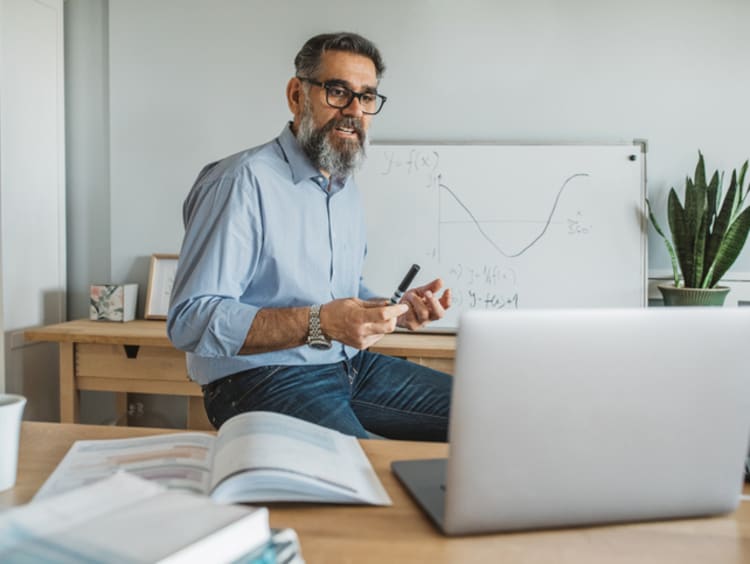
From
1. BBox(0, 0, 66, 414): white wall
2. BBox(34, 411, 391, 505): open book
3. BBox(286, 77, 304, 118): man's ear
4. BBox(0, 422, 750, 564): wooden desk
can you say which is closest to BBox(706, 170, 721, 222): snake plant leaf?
BBox(286, 77, 304, 118): man's ear

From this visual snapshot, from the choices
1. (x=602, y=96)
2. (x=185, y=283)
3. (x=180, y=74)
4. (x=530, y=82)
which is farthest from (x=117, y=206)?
(x=602, y=96)

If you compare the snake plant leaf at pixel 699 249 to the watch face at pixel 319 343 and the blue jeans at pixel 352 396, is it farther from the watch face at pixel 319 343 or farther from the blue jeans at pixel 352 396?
the watch face at pixel 319 343

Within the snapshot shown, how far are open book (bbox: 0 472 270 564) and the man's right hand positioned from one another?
77 centimetres

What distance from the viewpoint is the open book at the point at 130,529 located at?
0.53 m

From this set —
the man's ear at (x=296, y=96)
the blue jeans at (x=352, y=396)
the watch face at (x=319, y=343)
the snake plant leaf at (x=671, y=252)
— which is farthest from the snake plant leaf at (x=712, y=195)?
the watch face at (x=319, y=343)

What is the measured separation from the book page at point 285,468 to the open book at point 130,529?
0.16 m

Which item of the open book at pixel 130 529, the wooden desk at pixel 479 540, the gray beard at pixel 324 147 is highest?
the gray beard at pixel 324 147

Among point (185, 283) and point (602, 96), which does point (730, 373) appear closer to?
point (185, 283)

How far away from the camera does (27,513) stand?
58 cm

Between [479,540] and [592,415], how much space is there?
0.18m

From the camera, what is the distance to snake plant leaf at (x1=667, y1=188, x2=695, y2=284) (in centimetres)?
245

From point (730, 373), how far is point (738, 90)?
2.22m

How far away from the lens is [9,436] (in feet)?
2.72

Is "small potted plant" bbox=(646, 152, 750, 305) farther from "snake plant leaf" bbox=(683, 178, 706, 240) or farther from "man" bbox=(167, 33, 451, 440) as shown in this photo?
"man" bbox=(167, 33, 451, 440)
